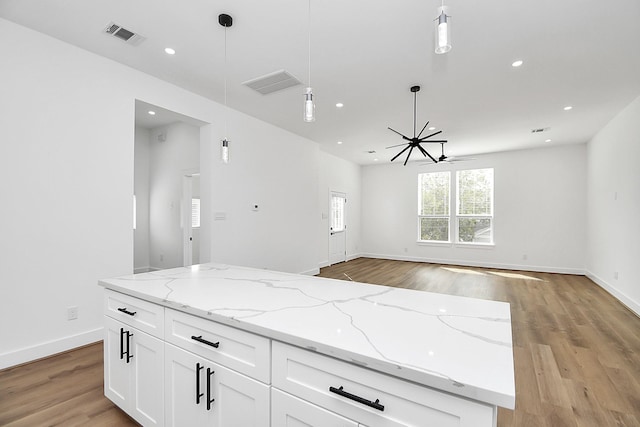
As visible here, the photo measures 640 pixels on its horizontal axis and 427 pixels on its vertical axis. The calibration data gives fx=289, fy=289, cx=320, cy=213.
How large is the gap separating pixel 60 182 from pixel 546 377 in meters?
4.64

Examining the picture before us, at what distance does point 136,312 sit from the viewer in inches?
64.3

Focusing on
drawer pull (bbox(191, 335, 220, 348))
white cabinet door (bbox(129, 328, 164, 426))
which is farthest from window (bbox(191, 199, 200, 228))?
drawer pull (bbox(191, 335, 220, 348))

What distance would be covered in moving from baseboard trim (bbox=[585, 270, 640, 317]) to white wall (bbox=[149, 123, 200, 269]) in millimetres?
7047

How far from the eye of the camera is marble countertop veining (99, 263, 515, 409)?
787 millimetres

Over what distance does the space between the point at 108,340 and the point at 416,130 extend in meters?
5.36

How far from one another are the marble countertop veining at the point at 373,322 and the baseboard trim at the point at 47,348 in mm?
1575

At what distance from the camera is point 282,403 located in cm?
106

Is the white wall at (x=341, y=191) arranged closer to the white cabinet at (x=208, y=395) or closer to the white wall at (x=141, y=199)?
the white wall at (x=141, y=199)

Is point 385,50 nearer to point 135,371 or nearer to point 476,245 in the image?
point 135,371

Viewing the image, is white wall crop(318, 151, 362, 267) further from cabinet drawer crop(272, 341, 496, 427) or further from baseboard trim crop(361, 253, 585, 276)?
cabinet drawer crop(272, 341, 496, 427)

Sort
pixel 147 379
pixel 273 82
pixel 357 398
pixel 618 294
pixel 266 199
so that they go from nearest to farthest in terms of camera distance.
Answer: pixel 357 398
pixel 147 379
pixel 273 82
pixel 618 294
pixel 266 199

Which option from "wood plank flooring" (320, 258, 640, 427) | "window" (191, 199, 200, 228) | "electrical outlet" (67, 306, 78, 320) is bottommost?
"wood plank flooring" (320, 258, 640, 427)

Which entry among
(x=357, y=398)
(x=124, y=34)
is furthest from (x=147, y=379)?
(x=124, y=34)

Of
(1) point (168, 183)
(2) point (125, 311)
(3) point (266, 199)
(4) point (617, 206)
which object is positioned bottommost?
(2) point (125, 311)
